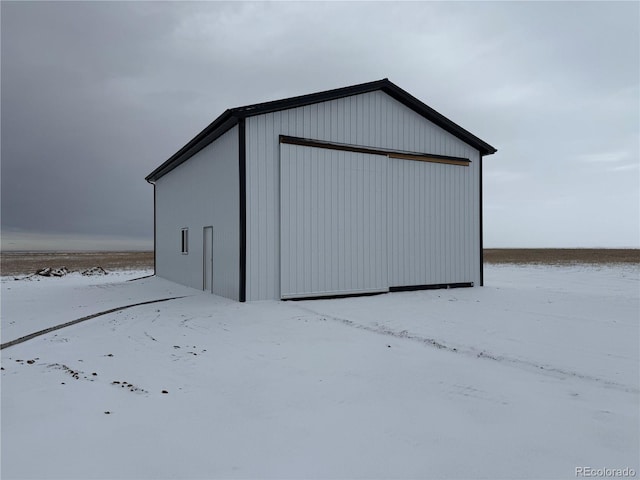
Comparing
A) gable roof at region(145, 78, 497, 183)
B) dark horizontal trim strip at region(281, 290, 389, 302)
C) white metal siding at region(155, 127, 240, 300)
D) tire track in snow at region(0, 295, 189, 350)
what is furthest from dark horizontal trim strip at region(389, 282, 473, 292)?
tire track in snow at region(0, 295, 189, 350)

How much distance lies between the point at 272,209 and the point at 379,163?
12.7 ft

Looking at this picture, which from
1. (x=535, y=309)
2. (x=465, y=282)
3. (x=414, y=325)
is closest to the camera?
(x=414, y=325)

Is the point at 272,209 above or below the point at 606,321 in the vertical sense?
above

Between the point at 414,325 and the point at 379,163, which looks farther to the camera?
the point at 379,163

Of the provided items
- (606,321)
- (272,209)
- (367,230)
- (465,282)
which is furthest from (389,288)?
(606,321)

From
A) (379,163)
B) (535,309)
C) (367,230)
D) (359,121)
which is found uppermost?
(359,121)

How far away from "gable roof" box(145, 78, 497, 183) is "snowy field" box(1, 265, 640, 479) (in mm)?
5185

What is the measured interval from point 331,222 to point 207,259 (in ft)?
14.5

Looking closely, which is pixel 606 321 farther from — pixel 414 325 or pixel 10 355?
pixel 10 355

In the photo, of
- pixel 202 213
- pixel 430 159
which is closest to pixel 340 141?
pixel 430 159

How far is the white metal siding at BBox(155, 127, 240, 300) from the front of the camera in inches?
431

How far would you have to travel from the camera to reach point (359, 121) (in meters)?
12.2

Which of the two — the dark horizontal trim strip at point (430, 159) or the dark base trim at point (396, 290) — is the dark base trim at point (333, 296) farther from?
the dark horizontal trim strip at point (430, 159)

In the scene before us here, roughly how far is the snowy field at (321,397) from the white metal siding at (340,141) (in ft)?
7.62
